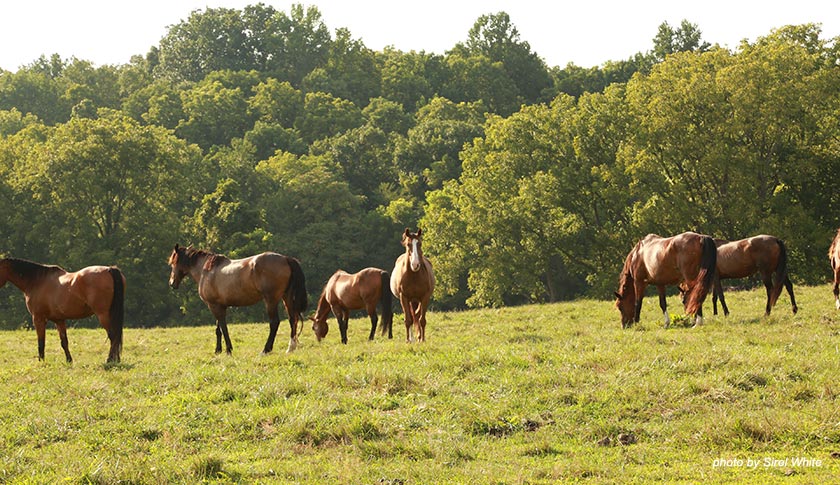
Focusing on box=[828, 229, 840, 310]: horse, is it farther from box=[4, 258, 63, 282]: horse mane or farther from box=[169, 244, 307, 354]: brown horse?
box=[4, 258, 63, 282]: horse mane

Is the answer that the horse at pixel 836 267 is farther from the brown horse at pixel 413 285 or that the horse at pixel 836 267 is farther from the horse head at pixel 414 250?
the horse head at pixel 414 250

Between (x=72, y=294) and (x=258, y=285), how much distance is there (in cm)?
357

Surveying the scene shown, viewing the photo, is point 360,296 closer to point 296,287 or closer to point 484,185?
point 296,287

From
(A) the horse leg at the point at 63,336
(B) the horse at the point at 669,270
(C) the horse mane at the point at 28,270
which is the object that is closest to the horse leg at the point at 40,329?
(A) the horse leg at the point at 63,336

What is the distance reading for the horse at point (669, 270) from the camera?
17.5m

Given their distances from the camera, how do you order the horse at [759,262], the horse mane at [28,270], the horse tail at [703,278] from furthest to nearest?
1. the horse at [759,262]
2. the horse tail at [703,278]
3. the horse mane at [28,270]

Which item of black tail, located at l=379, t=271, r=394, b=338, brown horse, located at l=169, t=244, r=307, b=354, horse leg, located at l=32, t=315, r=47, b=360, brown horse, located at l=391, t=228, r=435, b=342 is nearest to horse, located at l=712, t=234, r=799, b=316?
brown horse, located at l=391, t=228, r=435, b=342

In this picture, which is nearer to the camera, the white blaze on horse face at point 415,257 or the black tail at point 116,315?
the black tail at point 116,315

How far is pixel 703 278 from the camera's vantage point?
17438mm

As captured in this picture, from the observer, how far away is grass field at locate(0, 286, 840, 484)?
853 centimetres

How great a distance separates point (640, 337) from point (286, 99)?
3567 inches

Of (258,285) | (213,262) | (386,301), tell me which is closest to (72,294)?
(213,262)

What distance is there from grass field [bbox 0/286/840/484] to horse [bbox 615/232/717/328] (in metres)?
1.82

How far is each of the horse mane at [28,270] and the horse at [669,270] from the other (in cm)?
1241
